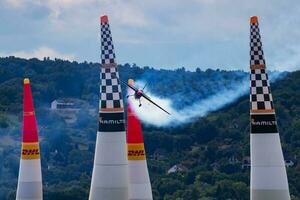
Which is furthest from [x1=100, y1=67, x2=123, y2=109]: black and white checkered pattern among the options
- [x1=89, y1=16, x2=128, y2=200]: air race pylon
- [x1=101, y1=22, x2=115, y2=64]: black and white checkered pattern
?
[x1=101, y1=22, x2=115, y2=64]: black and white checkered pattern

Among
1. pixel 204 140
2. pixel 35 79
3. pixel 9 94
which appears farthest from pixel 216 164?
pixel 35 79

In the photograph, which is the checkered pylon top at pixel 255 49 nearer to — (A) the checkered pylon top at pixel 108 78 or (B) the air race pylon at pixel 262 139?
(B) the air race pylon at pixel 262 139

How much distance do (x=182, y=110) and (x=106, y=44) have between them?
52.9ft

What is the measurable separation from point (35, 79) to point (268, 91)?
16999 cm

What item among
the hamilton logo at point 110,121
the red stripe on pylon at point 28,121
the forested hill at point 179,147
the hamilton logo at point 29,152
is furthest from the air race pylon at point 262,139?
the forested hill at point 179,147

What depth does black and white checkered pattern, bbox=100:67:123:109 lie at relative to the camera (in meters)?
24.5

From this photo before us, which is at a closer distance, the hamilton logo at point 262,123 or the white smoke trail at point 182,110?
the hamilton logo at point 262,123

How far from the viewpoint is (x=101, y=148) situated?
79.9 ft

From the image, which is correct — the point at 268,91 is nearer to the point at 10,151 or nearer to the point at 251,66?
the point at 251,66

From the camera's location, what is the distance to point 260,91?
897 inches

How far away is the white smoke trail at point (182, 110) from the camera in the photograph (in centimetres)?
3003

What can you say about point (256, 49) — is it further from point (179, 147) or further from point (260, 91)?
point (179, 147)

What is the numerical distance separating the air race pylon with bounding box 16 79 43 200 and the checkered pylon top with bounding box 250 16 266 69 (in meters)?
9.10

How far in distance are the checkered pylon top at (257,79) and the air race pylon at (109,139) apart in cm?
324
